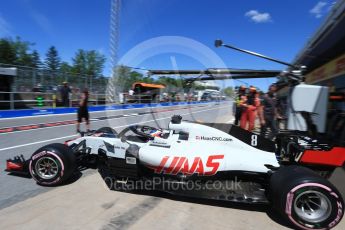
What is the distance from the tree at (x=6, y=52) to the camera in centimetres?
6700

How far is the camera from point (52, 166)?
460cm

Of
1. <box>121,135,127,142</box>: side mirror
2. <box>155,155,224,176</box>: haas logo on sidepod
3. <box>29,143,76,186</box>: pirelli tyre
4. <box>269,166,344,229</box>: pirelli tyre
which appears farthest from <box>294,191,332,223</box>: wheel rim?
<box>29,143,76,186</box>: pirelli tyre

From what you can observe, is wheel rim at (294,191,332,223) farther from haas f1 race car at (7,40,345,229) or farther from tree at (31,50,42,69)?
tree at (31,50,42,69)

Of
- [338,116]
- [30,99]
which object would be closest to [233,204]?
[338,116]

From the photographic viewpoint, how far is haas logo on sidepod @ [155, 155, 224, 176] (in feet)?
13.6

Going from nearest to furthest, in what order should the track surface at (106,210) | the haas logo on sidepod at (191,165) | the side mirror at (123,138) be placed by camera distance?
1. the track surface at (106,210)
2. the haas logo on sidepod at (191,165)
3. the side mirror at (123,138)

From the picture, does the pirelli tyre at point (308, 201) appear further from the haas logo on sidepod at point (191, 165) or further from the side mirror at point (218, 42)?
the side mirror at point (218, 42)

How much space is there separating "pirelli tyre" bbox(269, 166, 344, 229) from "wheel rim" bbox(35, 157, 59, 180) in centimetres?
319

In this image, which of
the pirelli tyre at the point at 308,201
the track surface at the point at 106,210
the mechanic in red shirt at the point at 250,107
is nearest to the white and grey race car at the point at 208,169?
the pirelli tyre at the point at 308,201

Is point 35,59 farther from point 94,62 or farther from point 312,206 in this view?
point 312,206

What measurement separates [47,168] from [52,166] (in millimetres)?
99

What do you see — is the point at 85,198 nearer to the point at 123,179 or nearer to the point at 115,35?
the point at 123,179

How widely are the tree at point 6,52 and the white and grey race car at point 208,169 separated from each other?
→ 7229 cm

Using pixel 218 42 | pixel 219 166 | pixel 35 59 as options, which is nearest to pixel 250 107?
pixel 218 42
